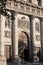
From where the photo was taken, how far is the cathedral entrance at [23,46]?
2871 centimetres

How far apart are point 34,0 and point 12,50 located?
6.83m

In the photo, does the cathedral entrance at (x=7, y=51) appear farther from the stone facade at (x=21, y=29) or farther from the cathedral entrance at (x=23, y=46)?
the cathedral entrance at (x=23, y=46)

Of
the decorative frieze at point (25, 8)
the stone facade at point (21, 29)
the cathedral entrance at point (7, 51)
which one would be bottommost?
the cathedral entrance at point (7, 51)

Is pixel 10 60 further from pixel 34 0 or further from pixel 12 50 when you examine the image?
pixel 34 0

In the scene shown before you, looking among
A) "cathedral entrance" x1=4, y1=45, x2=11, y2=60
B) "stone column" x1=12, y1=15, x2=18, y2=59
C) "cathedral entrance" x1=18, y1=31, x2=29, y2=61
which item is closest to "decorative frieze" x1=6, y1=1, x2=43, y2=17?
"stone column" x1=12, y1=15, x2=18, y2=59

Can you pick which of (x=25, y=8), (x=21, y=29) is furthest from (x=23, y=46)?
(x=25, y=8)

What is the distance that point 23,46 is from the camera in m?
29.2

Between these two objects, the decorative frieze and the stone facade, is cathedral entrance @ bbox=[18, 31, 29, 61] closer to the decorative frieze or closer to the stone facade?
the stone facade

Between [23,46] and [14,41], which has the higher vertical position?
[14,41]

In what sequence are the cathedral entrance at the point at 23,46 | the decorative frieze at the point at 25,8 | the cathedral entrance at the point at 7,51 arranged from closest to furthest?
the cathedral entrance at the point at 7,51
the decorative frieze at the point at 25,8
the cathedral entrance at the point at 23,46

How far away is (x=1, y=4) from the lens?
574 inches

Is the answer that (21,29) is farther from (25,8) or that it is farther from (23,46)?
(25,8)

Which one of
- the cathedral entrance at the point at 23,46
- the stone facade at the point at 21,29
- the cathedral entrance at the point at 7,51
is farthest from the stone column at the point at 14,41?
the cathedral entrance at the point at 23,46

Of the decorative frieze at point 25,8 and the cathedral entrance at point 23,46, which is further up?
the decorative frieze at point 25,8
